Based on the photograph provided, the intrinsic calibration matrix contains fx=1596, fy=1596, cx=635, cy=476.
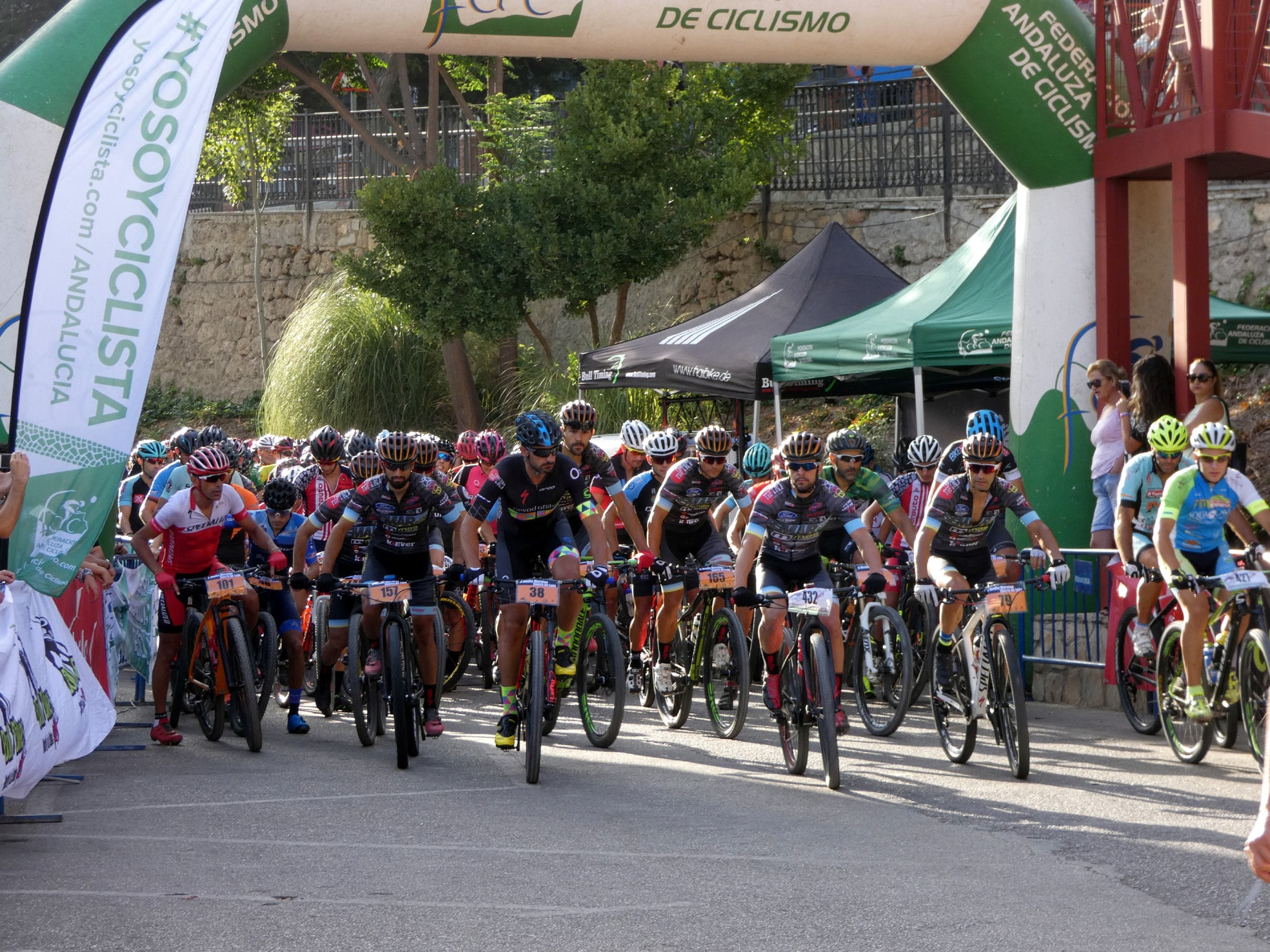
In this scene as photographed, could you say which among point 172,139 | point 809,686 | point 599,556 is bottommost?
point 809,686

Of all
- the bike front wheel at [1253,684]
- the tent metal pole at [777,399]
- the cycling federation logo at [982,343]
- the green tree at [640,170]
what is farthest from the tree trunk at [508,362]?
the bike front wheel at [1253,684]

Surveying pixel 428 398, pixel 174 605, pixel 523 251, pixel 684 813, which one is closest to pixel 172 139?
pixel 174 605

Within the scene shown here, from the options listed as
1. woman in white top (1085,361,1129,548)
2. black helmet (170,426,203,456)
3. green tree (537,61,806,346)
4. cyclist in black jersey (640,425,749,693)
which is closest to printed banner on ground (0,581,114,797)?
cyclist in black jersey (640,425,749,693)

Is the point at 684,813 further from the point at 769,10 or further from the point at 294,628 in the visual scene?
the point at 769,10

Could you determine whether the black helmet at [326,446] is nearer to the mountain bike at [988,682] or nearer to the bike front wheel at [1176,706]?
the mountain bike at [988,682]

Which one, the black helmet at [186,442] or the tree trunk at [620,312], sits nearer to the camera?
the black helmet at [186,442]

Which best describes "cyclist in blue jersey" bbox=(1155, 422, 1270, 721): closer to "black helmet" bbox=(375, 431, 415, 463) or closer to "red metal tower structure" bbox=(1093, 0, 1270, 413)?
"red metal tower structure" bbox=(1093, 0, 1270, 413)

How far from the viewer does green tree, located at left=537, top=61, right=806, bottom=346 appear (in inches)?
915

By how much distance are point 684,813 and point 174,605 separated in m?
4.41

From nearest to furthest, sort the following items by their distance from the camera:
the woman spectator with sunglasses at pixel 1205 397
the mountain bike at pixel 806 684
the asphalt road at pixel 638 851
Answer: the asphalt road at pixel 638 851 → the mountain bike at pixel 806 684 → the woman spectator with sunglasses at pixel 1205 397

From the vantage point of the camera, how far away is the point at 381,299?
91.5 feet

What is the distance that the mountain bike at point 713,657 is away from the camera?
10133mm

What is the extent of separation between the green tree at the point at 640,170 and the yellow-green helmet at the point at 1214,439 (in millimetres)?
14770

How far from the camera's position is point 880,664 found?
A: 36.3ft
